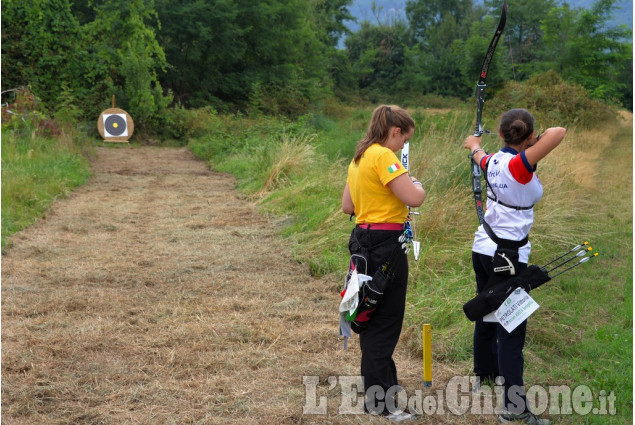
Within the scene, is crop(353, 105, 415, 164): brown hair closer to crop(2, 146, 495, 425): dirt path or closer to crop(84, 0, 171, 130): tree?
crop(2, 146, 495, 425): dirt path

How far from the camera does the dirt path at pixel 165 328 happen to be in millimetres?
3744

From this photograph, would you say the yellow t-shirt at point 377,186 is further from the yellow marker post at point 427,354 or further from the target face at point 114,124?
the target face at point 114,124

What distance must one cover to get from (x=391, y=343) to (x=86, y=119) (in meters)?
20.4

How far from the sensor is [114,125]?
21.0m

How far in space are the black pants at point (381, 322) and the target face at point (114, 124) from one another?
60.8ft

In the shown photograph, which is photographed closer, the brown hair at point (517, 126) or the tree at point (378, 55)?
the brown hair at point (517, 126)

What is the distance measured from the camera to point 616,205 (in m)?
10.4

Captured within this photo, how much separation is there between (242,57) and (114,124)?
12.9m

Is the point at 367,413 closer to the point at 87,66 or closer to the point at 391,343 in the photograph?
the point at 391,343

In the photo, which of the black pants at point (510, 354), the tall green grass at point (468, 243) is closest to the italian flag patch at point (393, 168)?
the black pants at point (510, 354)

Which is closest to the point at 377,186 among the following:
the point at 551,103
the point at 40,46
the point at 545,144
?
the point at 545,144

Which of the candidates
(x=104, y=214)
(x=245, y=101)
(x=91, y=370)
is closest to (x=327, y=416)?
(x=91, y=370)

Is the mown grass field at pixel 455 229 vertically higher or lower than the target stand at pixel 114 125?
lower

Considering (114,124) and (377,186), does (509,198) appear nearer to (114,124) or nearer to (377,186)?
(377,186)
